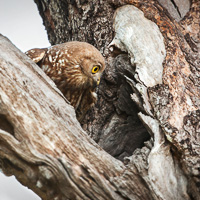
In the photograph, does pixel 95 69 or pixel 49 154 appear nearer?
pixel 49 154

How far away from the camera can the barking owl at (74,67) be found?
277cm

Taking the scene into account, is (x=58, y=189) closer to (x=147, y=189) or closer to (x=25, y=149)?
(x=25, y=149)

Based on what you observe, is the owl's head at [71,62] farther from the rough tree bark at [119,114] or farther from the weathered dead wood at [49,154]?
the weathered dead wood at [49,154]

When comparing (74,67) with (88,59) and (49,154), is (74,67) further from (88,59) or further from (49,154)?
(49,154)

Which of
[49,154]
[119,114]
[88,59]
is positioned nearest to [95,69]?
[88,59]

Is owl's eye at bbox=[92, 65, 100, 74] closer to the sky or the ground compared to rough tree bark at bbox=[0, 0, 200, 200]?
closer to the sky

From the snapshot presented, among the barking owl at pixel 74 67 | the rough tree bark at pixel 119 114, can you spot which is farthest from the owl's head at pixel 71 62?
the rough tree bark at pixel 119 114

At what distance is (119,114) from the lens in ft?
8.41

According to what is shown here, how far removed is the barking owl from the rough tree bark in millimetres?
108

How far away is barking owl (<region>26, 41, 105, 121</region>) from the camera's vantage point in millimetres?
2773

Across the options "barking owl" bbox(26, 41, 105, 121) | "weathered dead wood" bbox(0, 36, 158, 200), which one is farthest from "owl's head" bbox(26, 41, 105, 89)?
"weathered dead wood" bbox(0, 36, 158, 200)

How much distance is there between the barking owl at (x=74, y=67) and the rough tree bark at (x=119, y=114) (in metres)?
0.11

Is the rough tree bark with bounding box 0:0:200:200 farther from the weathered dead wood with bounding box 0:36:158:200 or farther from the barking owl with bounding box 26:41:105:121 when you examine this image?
the barking owl with bounding box 26:41:105:121

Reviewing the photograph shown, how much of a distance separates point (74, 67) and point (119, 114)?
0.65 m
